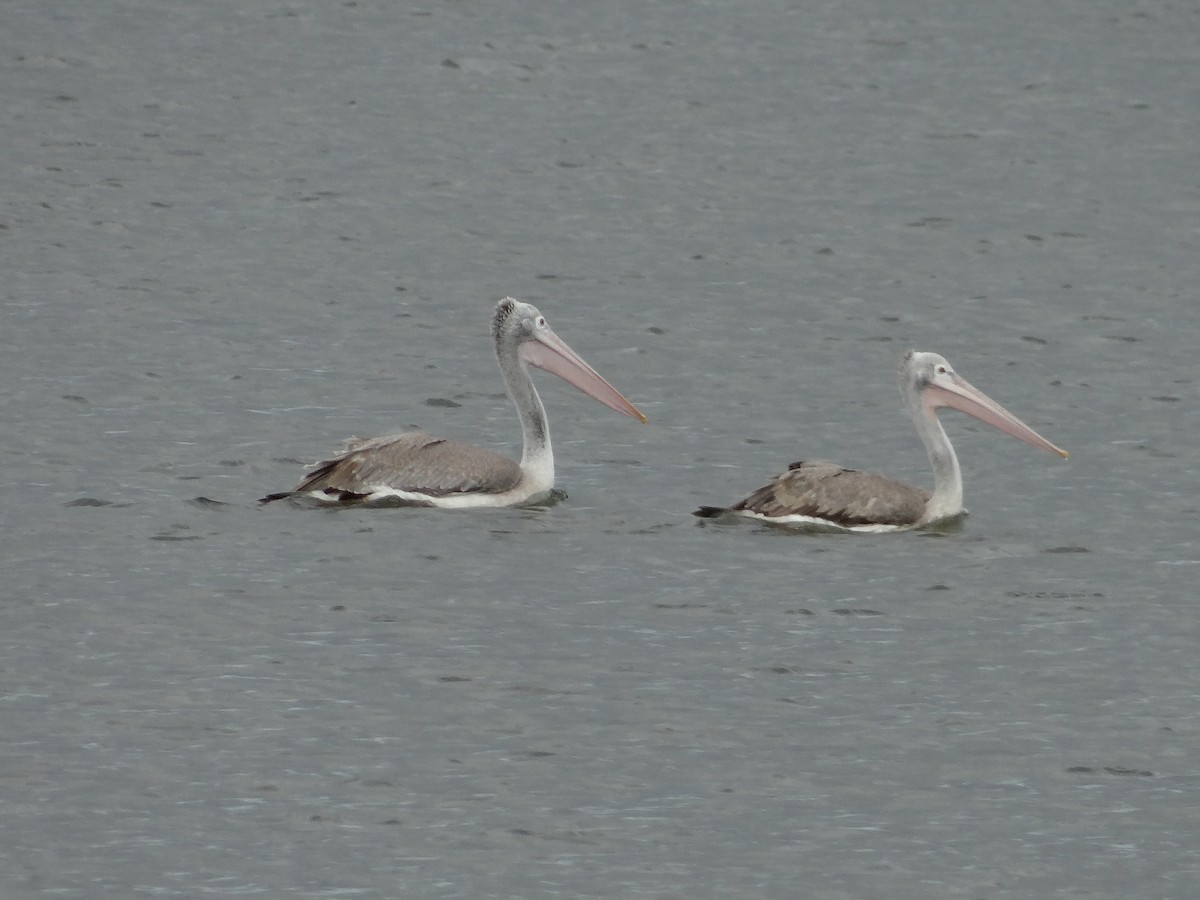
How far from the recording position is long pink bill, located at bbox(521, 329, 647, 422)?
41.0 feet

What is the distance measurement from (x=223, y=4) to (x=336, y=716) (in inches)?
825

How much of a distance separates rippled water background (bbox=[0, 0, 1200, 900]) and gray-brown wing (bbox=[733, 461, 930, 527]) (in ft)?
0.82

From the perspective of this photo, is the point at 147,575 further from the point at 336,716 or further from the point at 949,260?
the point at 949,260

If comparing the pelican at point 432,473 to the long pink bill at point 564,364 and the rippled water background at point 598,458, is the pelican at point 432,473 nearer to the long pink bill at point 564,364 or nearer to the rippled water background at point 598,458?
the rippled water background at point 598,458

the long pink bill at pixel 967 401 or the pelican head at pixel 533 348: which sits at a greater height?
the pelican head at pixel 533 348

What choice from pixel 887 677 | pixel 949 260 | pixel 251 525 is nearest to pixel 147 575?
pixel 251 525

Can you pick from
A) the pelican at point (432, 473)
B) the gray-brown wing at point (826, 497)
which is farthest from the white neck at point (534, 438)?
the gray-brown wing at point (826, 497)

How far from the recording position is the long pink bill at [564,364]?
1249cm

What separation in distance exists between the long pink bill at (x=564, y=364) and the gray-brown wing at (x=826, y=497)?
4.98 feet

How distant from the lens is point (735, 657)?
9094 mm

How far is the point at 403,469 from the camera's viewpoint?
11.4 m

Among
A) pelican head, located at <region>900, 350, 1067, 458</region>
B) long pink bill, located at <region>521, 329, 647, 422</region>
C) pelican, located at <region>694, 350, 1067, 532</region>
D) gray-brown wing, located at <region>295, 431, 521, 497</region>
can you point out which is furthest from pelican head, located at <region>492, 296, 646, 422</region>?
pelican, located at <region>694, 350, 1067, 532</region>

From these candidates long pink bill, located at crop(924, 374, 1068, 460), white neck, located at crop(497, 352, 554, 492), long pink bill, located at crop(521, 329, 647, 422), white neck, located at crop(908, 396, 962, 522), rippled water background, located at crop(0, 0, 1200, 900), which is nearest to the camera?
rippled water background, located at crop(0, 0, 1200, 900)

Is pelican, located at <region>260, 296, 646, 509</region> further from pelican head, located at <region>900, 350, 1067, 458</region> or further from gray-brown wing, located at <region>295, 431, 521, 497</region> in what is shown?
pelican head, located at <region>900, 350, 1067, 458</region>
